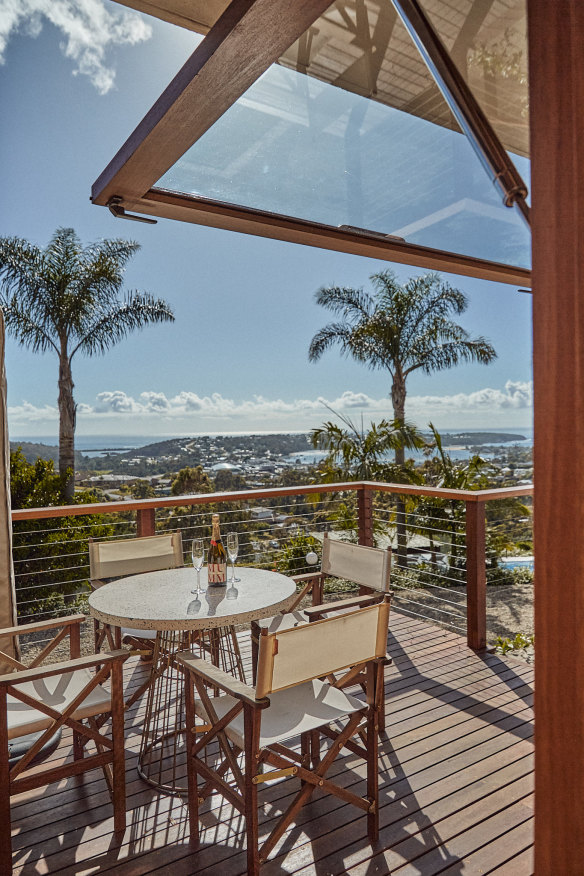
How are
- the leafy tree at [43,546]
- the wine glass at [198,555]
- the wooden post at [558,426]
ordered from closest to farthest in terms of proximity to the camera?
the wooden post at [558,426], the wine glass at [198,555], the leafy tree at [43,546]

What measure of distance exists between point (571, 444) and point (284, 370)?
18695 mm

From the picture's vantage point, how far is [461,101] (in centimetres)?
A: 191

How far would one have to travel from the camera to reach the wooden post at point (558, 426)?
81 centimetres

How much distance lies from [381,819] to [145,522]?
7.54 feet

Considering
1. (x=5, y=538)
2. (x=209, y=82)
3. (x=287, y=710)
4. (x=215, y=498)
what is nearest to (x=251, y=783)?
(x=287, y=710)

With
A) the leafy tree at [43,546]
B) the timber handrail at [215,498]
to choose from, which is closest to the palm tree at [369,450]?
the leafy tree at [43,546]

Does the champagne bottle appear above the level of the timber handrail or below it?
below

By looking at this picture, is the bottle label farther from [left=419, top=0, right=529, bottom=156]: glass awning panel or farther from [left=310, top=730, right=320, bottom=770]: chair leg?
[left=419, top=0, right=529, bottom=156]: glass awning panel

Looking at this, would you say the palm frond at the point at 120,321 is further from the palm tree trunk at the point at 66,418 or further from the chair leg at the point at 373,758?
the chair leg at the point at 373,758

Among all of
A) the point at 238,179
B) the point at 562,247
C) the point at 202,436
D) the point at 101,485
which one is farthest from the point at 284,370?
the point at 562,247

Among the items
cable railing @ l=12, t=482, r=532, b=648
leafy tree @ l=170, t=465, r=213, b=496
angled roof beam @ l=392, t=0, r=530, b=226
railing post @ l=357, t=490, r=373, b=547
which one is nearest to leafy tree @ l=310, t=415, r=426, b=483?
cable railing @ l=12, t=482, r=532, b=648

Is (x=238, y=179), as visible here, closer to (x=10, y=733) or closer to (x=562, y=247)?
(x=562, y=247)

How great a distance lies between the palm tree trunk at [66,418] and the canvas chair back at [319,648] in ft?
38.1

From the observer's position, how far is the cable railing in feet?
12.5
